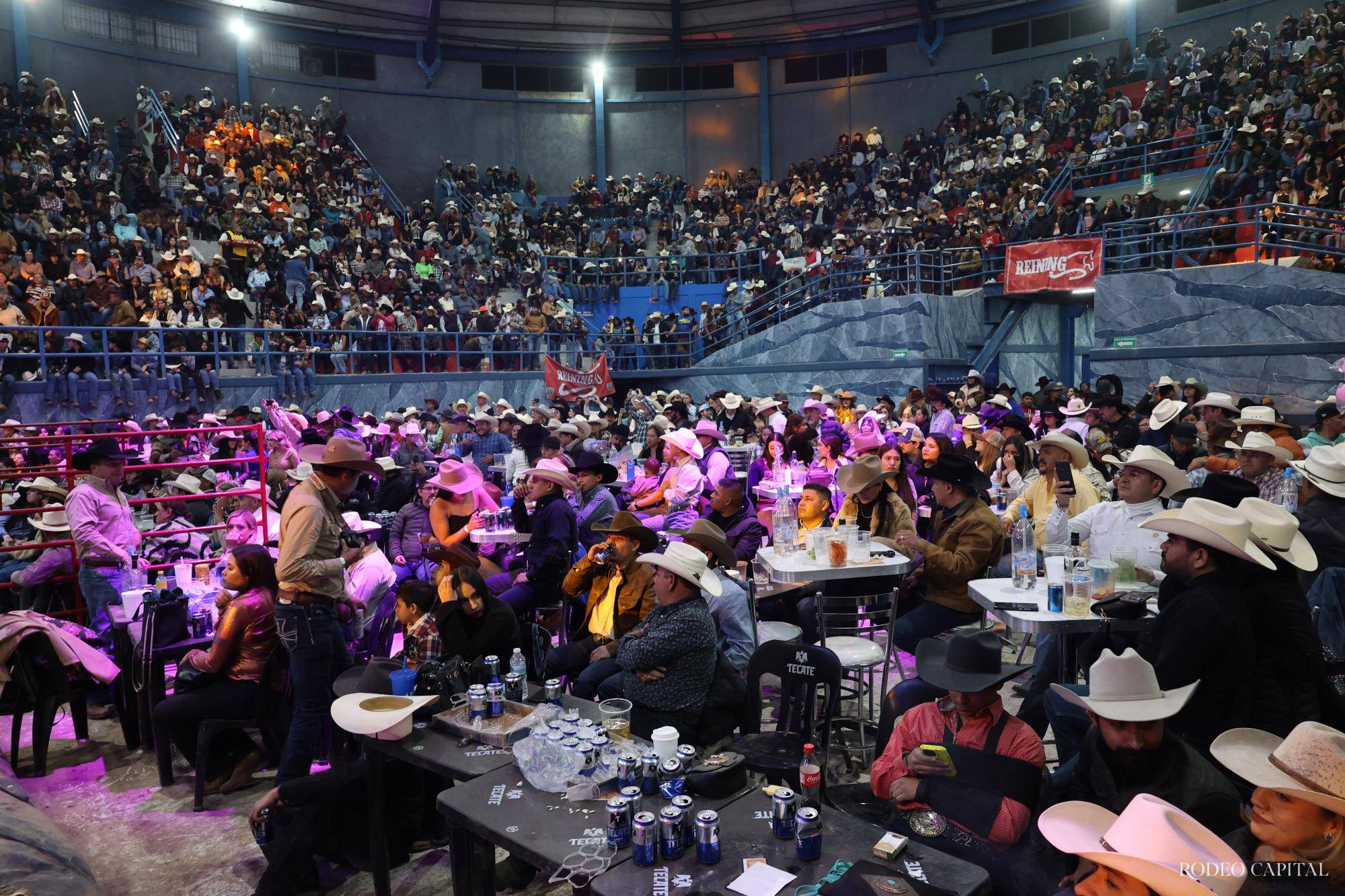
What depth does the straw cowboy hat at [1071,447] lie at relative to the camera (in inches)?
237

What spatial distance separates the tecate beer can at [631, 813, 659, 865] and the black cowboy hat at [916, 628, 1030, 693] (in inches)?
46.5

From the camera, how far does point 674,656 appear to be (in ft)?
12.8

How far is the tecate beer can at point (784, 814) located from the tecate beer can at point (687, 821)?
0.84ft

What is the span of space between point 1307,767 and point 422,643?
3.68 meters

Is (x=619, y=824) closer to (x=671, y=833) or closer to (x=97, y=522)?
(x=671, y=833)

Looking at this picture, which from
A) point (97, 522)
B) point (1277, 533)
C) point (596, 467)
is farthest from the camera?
point (596, 467)

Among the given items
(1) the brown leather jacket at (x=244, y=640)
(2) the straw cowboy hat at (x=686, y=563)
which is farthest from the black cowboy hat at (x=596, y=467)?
(2) the straw cowboy hat at (x=686, y=563)

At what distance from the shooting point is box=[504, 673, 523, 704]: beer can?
4.00 meters

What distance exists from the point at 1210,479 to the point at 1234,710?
4.95 feet

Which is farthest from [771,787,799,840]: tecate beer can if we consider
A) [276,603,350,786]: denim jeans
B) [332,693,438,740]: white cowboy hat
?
[276,603,350,786]: denim jeans

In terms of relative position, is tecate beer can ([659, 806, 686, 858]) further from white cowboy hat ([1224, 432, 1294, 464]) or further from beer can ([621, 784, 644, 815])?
white cowboy hat ([1224, 432, 1294, 464])

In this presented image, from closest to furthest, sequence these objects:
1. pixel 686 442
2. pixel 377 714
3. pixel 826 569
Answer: pixel 377 714, pixel 826 569, pixel 686 442

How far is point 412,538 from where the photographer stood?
299 inches

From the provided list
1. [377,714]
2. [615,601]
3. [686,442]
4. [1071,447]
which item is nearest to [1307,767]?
[377,714]
